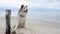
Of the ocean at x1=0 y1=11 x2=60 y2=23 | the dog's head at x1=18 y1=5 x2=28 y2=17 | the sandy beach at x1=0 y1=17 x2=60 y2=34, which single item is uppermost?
the dog's head at x1=18 y1=5 x2=28 y2=17

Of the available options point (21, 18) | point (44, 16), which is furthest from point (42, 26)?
point (21, 18)

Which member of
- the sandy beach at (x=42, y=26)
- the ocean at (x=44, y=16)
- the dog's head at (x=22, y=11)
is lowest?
the sandy beach at (x=42, y=26)

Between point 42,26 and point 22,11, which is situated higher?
point 22,11

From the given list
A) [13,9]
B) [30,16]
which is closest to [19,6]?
[13,9]

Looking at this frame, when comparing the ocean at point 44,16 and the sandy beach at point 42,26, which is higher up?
the ocean at point 44,16

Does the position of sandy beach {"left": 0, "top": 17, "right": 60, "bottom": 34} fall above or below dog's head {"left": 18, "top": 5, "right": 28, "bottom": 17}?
below

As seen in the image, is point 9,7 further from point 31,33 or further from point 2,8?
point 31,33

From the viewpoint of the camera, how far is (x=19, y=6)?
4.94ft

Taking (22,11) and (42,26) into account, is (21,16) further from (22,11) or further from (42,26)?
(42,26)

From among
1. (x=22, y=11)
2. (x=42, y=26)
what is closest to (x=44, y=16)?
(x=42, y=26)

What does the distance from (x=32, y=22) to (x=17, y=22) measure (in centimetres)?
19

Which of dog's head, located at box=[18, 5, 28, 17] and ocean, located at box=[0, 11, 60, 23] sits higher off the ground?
dog's head, located at box=[18, 5, 28, 17]

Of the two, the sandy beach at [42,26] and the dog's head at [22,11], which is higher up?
the dog's head at [22,11]

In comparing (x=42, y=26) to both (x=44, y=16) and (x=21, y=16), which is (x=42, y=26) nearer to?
(x=44, y=16)
